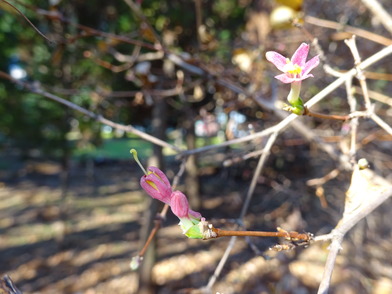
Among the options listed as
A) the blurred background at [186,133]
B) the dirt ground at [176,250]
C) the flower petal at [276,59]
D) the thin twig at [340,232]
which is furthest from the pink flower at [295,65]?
the dirt ground at [176,250]

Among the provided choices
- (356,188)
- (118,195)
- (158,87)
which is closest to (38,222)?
(118,195)

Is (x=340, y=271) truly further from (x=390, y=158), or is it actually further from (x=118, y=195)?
(x=118, y=195)

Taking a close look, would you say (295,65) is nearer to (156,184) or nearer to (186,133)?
(156,184)

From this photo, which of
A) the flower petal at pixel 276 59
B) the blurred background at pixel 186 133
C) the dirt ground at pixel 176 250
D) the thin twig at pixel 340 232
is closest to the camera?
the thin twig at pixel 340 232

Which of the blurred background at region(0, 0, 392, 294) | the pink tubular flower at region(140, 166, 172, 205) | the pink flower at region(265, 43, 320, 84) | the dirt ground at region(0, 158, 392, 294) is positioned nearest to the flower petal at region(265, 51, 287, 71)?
the pink flower at region(265, 43, 320, 84)

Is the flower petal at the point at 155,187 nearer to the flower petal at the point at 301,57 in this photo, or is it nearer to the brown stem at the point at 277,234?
the brown stem at the point at 277,234
